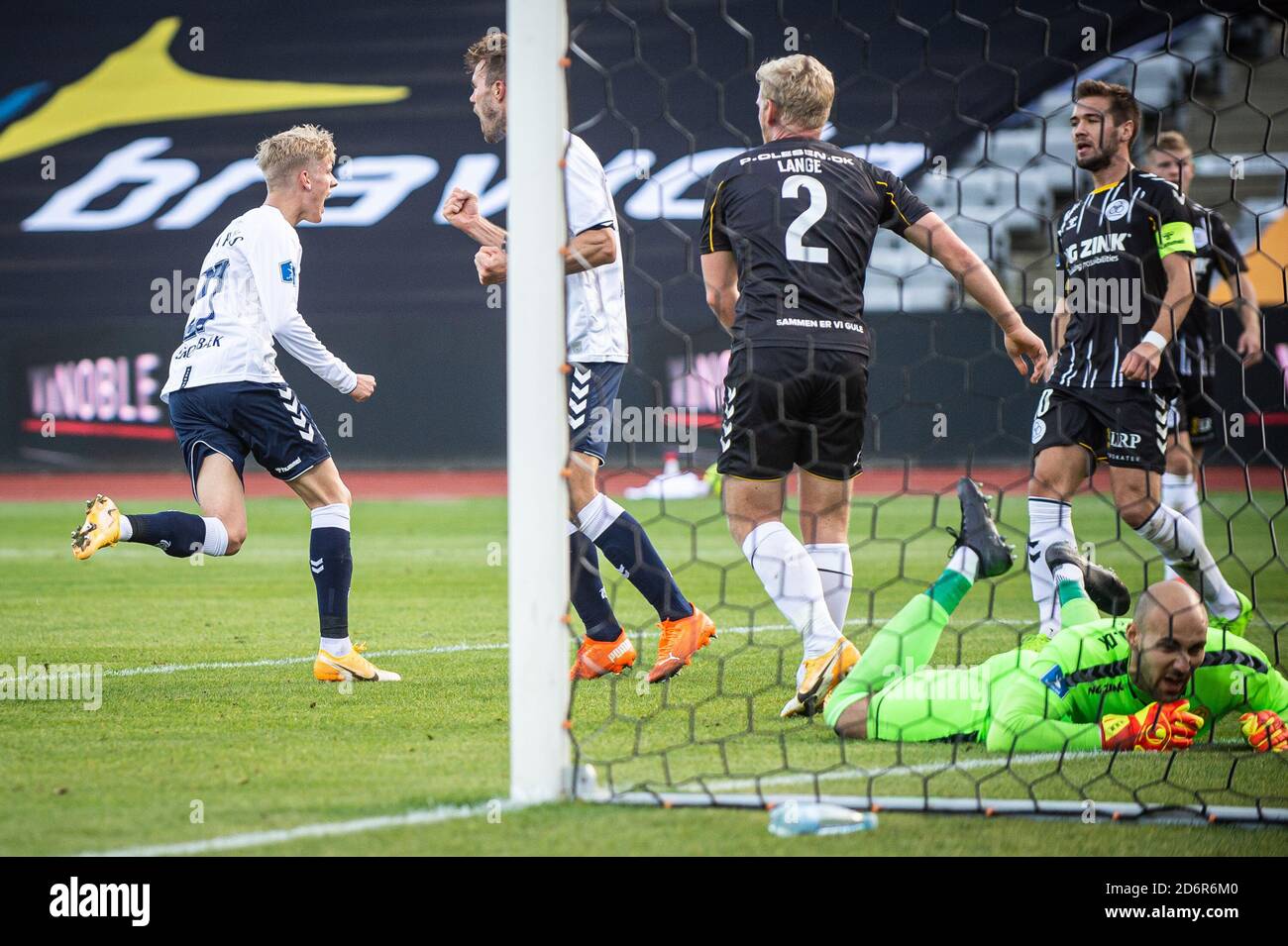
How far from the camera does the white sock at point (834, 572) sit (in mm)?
4168

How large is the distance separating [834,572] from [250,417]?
6.61 feet

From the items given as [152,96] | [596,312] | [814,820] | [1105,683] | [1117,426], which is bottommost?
[814,820]

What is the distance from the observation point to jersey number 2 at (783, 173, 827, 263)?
12.7 feet

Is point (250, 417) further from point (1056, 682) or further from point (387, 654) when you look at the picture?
point (1056, 682)

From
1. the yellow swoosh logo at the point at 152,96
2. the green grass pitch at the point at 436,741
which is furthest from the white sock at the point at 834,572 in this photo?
the yellow swoosh logo at the point at 152,96

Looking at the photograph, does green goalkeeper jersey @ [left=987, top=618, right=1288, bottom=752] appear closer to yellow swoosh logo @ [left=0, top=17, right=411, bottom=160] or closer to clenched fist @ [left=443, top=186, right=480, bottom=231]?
clenched fist @ [left=443, top=186, right=480, bottom=231]

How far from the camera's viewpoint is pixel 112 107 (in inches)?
584

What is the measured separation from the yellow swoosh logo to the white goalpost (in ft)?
40.7

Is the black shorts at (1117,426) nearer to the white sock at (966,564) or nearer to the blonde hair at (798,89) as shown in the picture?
the white sock at (966,564)

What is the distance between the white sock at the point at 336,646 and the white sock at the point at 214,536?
0.46 m

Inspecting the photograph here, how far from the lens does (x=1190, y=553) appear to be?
4.93 meters

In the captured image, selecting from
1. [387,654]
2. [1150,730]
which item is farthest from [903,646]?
[387,654]

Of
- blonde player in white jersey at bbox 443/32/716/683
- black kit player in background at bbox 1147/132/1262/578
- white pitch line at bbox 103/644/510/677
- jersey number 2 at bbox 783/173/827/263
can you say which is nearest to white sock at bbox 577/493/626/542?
blonde player in white jersey at bbox 443/32/716/683
